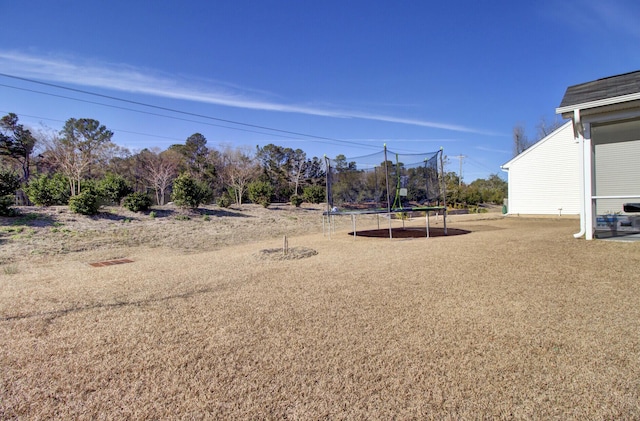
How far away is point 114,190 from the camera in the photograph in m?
12.1

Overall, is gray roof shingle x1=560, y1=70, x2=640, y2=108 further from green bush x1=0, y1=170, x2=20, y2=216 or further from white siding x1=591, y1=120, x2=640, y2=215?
green bush x1=0, y1=170, x2=20, y2=216

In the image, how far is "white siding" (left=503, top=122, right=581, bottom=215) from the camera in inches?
555

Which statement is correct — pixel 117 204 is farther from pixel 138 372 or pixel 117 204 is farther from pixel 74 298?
pixel 138 372

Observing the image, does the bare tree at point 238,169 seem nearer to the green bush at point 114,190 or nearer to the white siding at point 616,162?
the green bush at point 114,190

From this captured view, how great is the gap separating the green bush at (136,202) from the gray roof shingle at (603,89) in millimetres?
12205

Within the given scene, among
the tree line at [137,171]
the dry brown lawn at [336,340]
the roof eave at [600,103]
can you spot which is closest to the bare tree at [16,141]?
the tree line at [137,171]

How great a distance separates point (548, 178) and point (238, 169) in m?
17.8

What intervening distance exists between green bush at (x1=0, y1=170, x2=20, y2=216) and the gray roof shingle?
1306cm

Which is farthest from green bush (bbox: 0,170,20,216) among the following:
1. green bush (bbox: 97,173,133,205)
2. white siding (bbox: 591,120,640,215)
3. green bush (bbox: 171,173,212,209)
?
white siding (bbox: 591,120,640,215)

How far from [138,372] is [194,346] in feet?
1.31

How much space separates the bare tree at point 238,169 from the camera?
A: 70.2ft

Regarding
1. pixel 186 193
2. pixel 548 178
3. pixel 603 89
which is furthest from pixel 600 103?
pixel 186 193

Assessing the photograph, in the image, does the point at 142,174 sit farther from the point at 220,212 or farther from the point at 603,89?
the point at 603,89

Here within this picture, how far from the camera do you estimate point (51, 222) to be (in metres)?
9.17
